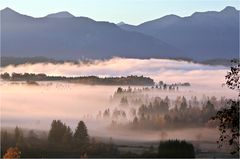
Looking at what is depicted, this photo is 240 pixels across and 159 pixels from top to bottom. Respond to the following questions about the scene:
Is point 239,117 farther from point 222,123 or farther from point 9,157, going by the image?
point 9,157

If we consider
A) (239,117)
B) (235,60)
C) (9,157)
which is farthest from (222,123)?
(9,157)

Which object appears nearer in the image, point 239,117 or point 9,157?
point 239,117

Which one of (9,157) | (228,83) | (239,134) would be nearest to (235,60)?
(228,83)

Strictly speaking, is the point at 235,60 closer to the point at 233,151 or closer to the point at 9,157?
the point at 233,151

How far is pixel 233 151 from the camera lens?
36.0 metres

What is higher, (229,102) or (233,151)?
(229,102)

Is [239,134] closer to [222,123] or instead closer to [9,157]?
[222,123]

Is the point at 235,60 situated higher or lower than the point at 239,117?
higher

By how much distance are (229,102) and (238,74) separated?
82.4 inches

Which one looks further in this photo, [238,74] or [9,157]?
[9,157]

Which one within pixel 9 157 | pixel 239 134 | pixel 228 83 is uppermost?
pixel 228 83

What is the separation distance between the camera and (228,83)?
119ft

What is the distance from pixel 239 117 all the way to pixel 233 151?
1.84 metres

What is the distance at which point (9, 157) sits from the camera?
166 meters
